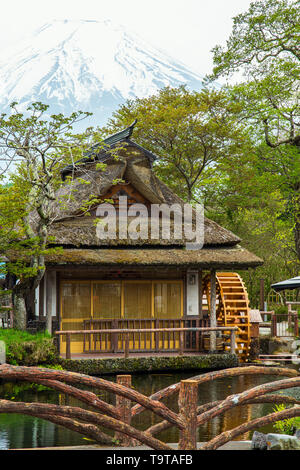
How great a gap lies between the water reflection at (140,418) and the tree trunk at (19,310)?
2437 mm

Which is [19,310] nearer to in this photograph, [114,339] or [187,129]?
[114,339]

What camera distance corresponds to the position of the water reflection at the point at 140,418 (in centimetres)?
918

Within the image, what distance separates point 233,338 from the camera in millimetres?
17469

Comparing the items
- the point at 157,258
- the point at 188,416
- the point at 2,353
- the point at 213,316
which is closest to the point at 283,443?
the point at 188,416

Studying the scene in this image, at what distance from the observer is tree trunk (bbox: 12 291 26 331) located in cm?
1608

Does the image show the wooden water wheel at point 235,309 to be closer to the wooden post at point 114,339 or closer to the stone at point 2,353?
the wooden post at point 114,339

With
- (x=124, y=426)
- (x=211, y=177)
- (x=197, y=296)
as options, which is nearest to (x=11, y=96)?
(x=211, y=177)

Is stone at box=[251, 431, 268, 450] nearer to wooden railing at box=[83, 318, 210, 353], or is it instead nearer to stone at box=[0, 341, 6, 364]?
stone at box=[0, 341, 6, 364]

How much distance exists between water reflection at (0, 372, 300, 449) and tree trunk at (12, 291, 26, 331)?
2.44 metres

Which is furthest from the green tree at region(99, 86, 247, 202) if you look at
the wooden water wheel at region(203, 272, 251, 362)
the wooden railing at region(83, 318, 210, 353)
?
the wooden railing at region(83, 318, 210, 353)

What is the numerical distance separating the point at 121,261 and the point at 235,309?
4.82 metres

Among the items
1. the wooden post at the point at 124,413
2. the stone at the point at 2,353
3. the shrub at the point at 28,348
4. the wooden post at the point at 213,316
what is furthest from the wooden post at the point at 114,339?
the wooden post at the point at 124,413
